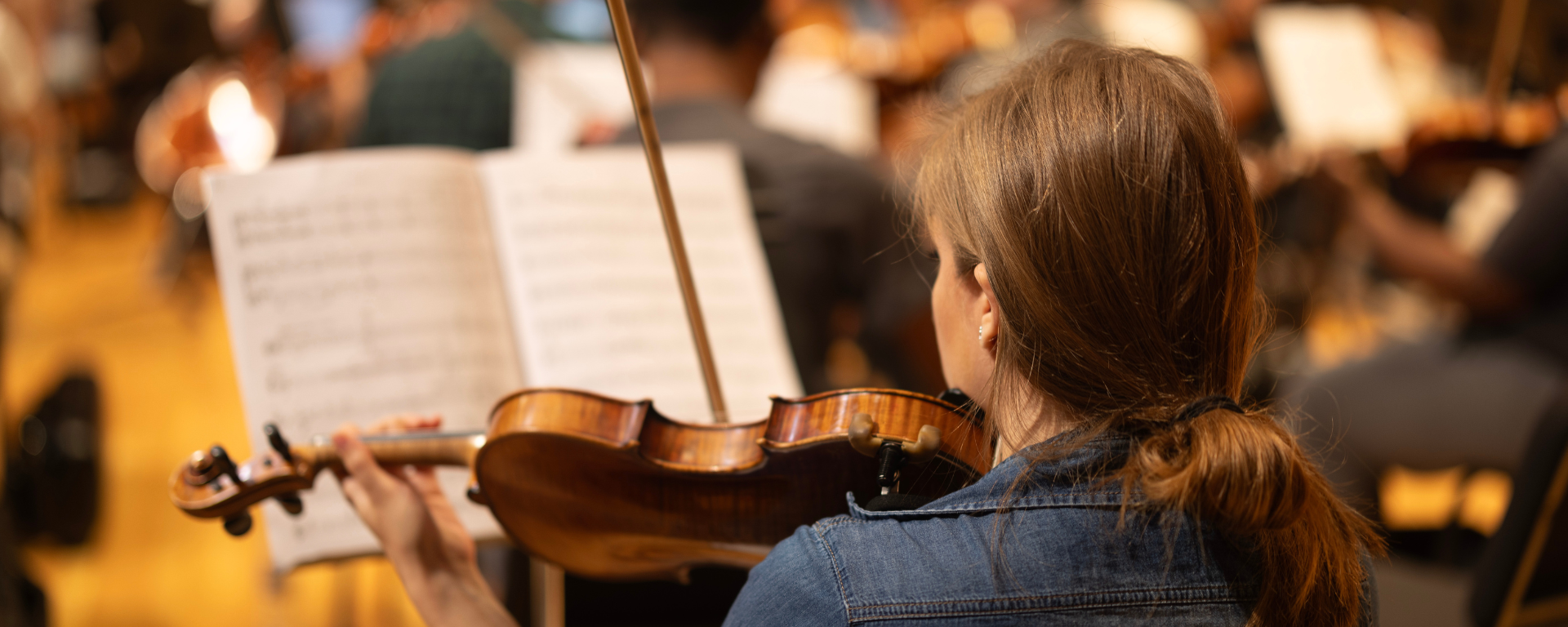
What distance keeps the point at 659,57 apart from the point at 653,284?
684mm

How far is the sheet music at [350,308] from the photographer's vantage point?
1070 millimetres

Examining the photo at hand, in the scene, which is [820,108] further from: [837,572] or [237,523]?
[837,572]

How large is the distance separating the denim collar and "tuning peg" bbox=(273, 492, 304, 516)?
2.02 ft

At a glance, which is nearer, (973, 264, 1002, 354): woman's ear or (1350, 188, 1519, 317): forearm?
(973, 264, 1002, 354): woman's ear

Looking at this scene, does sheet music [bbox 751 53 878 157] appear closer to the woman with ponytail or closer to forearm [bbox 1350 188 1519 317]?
forearm [bbox 1350 188 1519 317]

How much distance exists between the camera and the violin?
2.59 feet

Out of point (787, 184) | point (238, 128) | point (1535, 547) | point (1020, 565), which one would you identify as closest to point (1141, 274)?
point (1020, 565)

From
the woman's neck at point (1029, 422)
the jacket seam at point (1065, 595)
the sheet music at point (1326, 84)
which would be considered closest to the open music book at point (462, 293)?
the woman's neck at point (1029, 422)

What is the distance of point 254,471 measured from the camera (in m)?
0.94

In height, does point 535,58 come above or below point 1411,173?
above

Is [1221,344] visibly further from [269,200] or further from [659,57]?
[659,57]

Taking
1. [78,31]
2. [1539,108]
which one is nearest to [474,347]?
[1539,108]

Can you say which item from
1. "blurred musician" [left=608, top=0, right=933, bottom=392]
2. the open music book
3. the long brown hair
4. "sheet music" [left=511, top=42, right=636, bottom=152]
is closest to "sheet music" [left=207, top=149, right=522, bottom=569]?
the open music book

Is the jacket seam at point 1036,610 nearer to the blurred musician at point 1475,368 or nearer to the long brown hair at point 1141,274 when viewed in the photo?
the long brown hair at point 1141,274
